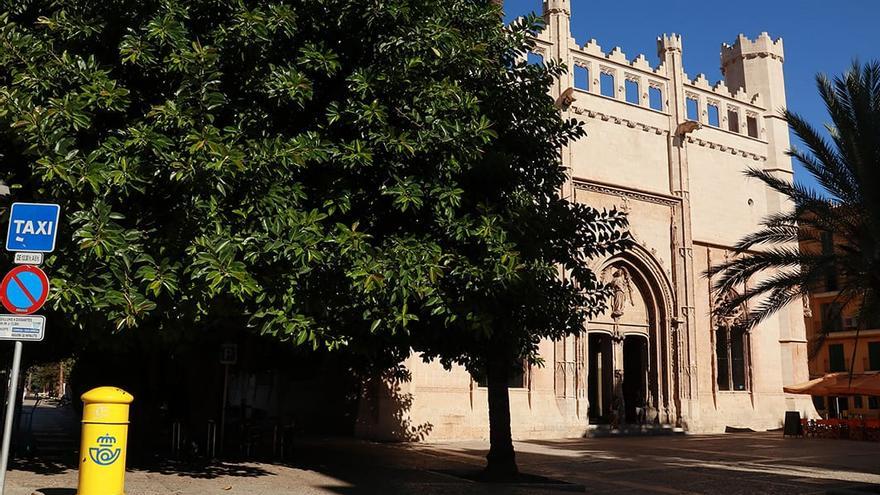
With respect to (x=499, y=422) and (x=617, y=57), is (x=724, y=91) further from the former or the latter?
(x=499, y=422)

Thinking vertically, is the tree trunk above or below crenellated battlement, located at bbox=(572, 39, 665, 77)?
below

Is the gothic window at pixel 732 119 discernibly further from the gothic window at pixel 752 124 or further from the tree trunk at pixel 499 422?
the tree trunk at pixel 499 422

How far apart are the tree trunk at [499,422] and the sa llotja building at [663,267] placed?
38.7ft

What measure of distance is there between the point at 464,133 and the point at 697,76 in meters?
24.2

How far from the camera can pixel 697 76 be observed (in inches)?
1220

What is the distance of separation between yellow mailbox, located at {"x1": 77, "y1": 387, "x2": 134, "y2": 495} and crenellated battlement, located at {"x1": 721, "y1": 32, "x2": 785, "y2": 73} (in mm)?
32626

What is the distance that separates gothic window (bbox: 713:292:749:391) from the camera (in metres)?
29.3

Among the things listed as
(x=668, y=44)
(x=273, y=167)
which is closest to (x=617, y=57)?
(x=668, y=44)

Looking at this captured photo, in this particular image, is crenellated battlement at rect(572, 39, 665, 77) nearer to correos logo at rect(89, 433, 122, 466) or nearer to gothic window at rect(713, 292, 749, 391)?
gothic window at rect(713, 292, 749, 391)

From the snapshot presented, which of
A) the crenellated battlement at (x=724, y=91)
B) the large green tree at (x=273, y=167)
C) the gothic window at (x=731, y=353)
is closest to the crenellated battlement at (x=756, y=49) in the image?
the crenellated battlement at (x=724, y=91)

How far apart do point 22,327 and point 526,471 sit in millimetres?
9065

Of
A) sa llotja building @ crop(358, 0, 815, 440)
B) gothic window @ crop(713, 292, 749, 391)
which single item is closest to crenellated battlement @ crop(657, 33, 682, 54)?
sa llotja building @ crop(358, 0, 815, 440)

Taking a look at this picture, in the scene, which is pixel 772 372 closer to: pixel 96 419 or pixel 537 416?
pixel 537 416

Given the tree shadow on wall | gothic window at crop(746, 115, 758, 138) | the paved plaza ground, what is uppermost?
gothic window at crop(746, 115, 758, 138)
